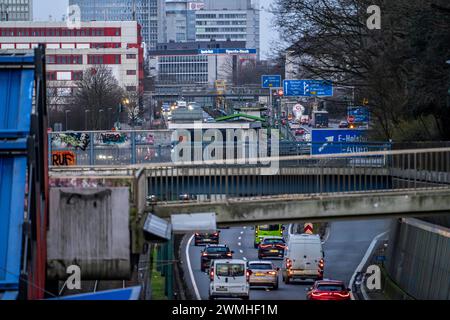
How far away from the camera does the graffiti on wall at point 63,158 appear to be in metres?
32.7

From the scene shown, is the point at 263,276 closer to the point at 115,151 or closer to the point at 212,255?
the point at 212,255

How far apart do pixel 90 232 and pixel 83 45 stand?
108 metres

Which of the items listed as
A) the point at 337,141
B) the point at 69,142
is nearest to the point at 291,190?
the point at 69,142

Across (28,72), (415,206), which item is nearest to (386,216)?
(415,206)

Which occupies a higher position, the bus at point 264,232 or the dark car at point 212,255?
the dark car at point 212,255

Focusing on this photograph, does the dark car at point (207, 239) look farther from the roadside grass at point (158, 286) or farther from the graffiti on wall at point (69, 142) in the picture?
the roadside grass at point (158, 286)

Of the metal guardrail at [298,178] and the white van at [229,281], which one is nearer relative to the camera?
the metal guardrail at [298,178]

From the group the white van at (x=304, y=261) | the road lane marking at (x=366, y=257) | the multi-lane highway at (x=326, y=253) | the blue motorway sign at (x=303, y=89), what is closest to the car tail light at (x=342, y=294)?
the road lane marking at (x=366, y=257)

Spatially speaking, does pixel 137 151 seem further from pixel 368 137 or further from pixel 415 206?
pixel 368 137

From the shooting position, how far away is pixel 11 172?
57.2 ft

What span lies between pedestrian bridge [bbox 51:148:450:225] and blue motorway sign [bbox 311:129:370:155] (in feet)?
16.2

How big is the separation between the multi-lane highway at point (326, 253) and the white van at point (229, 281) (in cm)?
38

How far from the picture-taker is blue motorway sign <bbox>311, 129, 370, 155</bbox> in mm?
37188

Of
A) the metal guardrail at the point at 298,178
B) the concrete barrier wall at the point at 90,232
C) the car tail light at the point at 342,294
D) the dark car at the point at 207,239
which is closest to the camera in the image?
the concrete barrier wall at the point at 90,232
